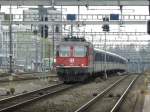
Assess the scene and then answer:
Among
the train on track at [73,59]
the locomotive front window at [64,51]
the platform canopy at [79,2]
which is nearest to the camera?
the train on track at [73,59]

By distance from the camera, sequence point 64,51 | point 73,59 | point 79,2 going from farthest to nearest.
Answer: point 79,2
point 64,51
point 73,59

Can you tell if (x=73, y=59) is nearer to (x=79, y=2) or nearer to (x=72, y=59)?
(x=72, y=59)

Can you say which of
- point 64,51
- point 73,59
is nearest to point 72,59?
point 73,59

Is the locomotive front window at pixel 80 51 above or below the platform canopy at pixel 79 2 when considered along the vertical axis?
below

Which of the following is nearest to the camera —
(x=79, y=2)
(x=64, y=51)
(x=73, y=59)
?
(x=73, y=59)

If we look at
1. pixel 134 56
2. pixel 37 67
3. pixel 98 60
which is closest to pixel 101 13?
pixel 98 60

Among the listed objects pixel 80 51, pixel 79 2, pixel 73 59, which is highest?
pixel 79 2

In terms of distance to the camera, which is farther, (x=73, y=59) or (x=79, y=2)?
(x=79, y=2)

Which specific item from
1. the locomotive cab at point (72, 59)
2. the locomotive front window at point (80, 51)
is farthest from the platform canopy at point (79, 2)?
the locomotive front window at point (80, 51)

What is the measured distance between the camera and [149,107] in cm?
1808

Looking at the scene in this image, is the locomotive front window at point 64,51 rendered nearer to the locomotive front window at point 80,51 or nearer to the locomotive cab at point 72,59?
the locomotive cab at point 72,59

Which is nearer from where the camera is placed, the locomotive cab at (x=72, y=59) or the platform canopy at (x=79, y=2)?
the locomotive cab at (x=72, y=59)

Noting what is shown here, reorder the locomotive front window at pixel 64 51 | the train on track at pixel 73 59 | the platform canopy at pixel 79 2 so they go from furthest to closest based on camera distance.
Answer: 1. the platform canopy at pixel 79 2
2. the locomotive front window at pixel 64 51
3. the train on track at pixel 73 59

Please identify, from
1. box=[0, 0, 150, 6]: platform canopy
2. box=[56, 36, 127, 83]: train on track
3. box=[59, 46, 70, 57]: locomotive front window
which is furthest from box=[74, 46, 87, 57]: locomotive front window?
box=[0, 0, 150, 6]: platform canopy
